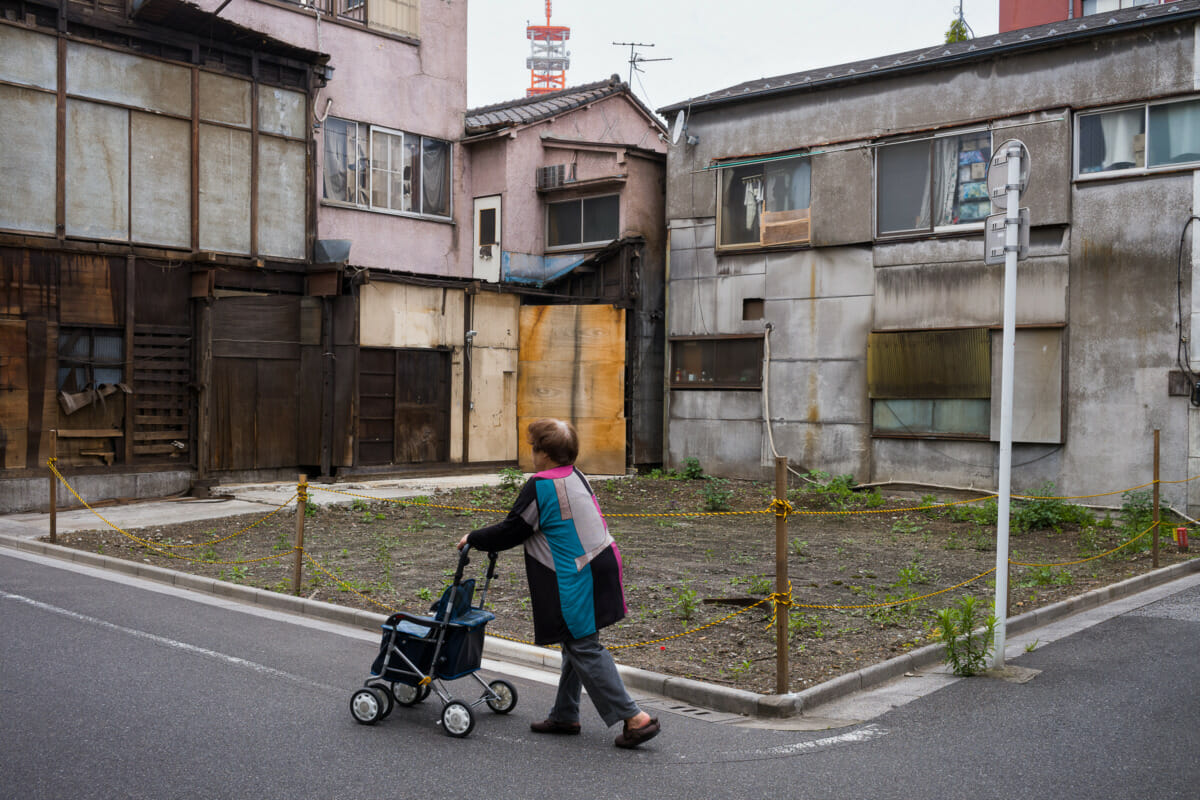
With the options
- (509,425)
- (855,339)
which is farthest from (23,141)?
(855,339)

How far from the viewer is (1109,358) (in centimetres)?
1606

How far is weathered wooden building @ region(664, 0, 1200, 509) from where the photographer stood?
1576cm

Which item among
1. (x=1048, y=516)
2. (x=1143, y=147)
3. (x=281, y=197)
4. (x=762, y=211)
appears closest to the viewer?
(x=1048, y=516)

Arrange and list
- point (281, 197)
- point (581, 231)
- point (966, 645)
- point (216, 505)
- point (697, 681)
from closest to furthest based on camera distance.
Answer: point (697, 681) → point (966, 645) → point (216, 505) → point (281, 197) → point (581, 231)

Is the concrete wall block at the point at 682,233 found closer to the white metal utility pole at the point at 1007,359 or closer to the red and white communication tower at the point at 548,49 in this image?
the white metal utility pole at the point at 1007,359

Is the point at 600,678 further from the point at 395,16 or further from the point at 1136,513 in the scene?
the point at 395,16

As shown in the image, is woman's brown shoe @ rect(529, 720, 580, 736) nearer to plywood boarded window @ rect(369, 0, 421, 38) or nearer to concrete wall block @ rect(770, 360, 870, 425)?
concrete wall block @ rect(770, 360, 870, 425)

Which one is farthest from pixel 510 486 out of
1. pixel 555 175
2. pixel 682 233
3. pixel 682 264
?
pixel 555 175

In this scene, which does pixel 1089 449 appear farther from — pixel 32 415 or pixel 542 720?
pixel 32 415

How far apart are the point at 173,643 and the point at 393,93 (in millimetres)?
17500

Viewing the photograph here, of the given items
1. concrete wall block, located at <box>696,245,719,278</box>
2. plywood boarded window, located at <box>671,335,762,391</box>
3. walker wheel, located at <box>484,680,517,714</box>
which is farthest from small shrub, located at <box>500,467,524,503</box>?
walker wheel, located at <box>484,680,517,714</box>

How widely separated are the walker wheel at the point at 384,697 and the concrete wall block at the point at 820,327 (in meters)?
14.3

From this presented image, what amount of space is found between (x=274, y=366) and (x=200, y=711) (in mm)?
13754

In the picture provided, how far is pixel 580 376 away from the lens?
22.3 meters
